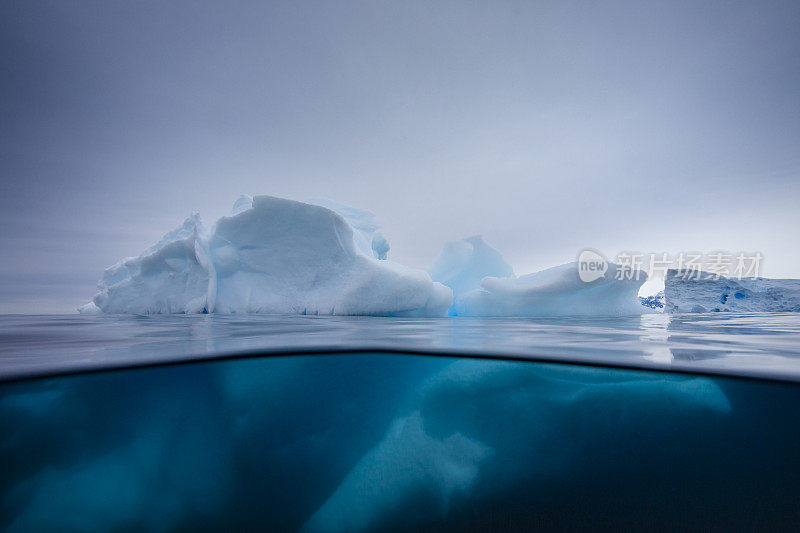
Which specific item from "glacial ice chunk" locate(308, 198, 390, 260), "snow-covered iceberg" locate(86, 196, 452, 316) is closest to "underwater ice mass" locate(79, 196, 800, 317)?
"snow-covered iceberg" locate(86, 196, 452, 316)

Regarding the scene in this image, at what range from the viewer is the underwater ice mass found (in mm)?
8641

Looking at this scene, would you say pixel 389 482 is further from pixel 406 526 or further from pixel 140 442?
pixel 140 442

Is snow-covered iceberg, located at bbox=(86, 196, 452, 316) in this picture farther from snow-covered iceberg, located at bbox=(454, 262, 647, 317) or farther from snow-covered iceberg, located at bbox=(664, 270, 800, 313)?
snow-covered iceberg, located at bbox=(664, 270, 800, 313)

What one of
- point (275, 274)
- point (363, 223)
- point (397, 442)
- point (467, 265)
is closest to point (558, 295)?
point (467, 265)

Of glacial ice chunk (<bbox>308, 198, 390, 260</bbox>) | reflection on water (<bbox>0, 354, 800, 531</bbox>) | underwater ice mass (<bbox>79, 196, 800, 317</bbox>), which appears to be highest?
glacial ice chunk (<bbox>308, 198, 390, 260</bbox>)

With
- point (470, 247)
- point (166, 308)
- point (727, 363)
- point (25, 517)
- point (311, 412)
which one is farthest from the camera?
point (470, 247)

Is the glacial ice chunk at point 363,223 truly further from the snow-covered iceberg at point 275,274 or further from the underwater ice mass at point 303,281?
the snow-covered iceberg at point 275,274

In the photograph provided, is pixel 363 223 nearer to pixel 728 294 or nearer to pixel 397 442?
pixel 397 442

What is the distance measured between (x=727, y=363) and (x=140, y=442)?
2.98 m

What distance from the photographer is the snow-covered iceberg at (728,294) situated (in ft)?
54.1

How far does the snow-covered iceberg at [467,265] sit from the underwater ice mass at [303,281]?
1.50 m

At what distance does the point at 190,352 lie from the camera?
6.14 ft

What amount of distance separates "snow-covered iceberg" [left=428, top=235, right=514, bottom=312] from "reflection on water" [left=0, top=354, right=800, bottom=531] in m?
10.7

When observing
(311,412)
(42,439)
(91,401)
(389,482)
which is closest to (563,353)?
(389,482)
